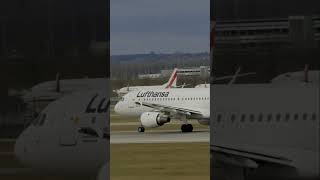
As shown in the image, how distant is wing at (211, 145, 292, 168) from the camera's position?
2855 mm

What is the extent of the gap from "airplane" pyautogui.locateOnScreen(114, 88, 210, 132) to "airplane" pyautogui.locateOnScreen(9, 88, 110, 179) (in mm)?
9984

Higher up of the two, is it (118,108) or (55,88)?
(55,88)

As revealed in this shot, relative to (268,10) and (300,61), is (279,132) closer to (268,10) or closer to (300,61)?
(300,61)

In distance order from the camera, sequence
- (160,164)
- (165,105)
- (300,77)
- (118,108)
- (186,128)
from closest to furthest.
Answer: (300,77) < (160,164) < (186,128) < (165,105) < (118,108)

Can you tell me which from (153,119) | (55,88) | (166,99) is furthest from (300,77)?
(166,99)

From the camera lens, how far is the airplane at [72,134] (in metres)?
2.84

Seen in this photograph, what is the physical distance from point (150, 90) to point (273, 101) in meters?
13.4

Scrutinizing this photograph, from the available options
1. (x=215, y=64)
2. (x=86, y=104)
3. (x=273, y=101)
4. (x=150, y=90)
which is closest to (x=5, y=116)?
(x=86, y=104)

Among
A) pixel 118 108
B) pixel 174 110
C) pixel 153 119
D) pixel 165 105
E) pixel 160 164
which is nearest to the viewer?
pixel 160 164

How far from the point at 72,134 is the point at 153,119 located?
1104 centimetres

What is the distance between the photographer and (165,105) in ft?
49.5

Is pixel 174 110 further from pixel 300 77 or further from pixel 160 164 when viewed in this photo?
pixel 300 77

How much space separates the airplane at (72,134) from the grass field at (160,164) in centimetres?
148

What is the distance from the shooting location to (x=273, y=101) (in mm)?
2838
